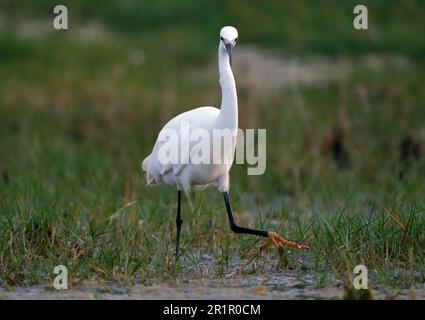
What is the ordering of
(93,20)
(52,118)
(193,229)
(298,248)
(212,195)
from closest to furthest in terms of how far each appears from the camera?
(298,248) → (193,229) → (212,195) → (52,118) → (93,20)

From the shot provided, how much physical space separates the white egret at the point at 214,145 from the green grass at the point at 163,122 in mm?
322

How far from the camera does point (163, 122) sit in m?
9.11

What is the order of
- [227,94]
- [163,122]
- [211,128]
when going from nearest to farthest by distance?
[227,94] → [211,128] → [163,122]

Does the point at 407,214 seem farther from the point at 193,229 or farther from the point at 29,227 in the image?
the point at 29,227

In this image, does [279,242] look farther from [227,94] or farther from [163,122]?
[163,122]

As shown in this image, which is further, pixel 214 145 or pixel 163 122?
pixel 163 122

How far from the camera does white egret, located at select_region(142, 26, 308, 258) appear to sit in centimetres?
502

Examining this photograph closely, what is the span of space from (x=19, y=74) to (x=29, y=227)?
226 inches

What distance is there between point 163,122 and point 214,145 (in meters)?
3.96

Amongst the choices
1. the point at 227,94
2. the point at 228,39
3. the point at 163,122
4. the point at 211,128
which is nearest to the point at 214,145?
the point at 211,128

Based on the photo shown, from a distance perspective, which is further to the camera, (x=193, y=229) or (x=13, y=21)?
(x=13, y=21)

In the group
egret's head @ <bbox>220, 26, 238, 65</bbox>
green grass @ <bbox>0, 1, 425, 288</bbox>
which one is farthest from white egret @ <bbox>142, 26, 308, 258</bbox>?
green grass @ <bbox>0, 1, 425, 288</bbox>

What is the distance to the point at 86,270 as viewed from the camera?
4.84 m
